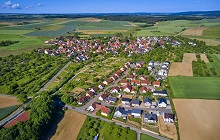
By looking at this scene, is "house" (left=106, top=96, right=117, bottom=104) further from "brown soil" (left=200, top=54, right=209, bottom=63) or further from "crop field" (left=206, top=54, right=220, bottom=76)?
"brown soil" (left=200, top=54, right=209, bottom=63)

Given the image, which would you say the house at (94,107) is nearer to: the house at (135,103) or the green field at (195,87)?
the house at (135,103)

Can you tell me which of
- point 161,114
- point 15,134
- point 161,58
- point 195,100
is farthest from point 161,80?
point 15,134

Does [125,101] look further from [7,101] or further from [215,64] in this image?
[215,64]

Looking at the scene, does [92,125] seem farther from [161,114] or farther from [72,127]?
[161,114]

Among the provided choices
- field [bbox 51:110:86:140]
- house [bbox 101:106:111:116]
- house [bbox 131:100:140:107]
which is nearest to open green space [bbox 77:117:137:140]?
field [bbox 51:110:86:140]

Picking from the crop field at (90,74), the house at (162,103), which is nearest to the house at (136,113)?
the house at (162,103)

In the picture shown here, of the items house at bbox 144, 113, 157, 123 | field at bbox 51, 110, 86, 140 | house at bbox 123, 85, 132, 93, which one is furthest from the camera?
house at bbox 123, 85, 132, 93
